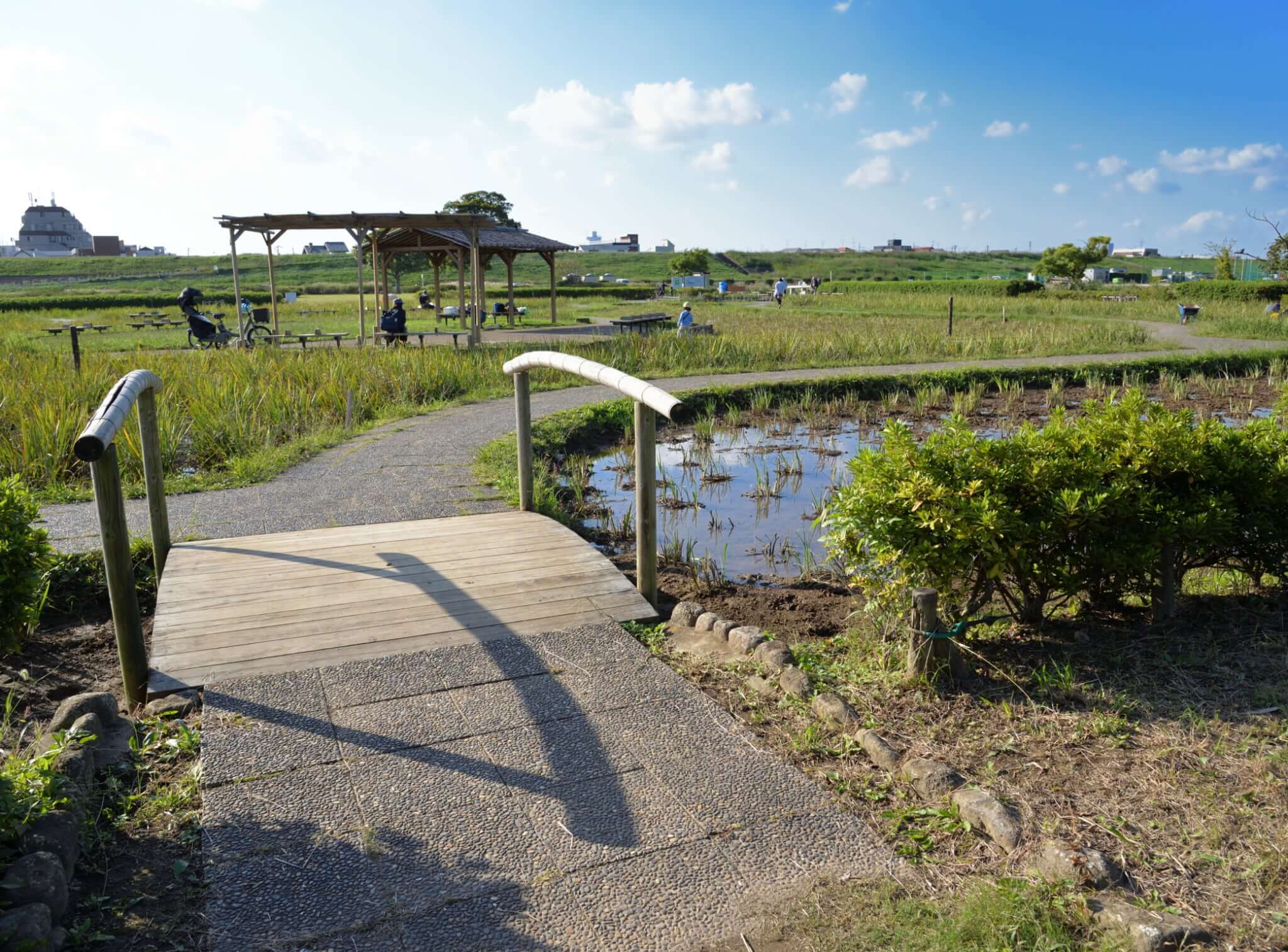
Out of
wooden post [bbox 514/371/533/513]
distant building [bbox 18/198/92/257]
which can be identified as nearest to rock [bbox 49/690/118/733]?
wooden post [bbox 514/371/533/513]

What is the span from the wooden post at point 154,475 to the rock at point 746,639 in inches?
118

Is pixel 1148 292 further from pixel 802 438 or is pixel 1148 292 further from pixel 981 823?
pixel 981 823

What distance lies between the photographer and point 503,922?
2.38m

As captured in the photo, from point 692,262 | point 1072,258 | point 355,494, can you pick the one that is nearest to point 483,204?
point 692,262

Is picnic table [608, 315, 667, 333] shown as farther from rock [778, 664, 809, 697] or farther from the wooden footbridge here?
rock [778, 664, 809, 697]

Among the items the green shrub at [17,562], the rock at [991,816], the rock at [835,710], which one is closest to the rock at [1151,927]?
the rock at [991,816]

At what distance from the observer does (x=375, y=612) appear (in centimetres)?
440

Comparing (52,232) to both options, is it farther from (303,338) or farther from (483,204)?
(303,338)

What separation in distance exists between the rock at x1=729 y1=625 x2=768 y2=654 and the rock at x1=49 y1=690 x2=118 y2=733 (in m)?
2.43

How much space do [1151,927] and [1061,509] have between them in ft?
6.13

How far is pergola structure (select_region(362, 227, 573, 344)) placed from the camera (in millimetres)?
19703

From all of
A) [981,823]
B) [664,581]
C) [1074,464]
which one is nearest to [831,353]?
[664,581]

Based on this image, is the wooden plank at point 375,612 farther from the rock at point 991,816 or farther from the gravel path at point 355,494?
the rock at point 991,816

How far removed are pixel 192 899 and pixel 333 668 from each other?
142 centimetres
